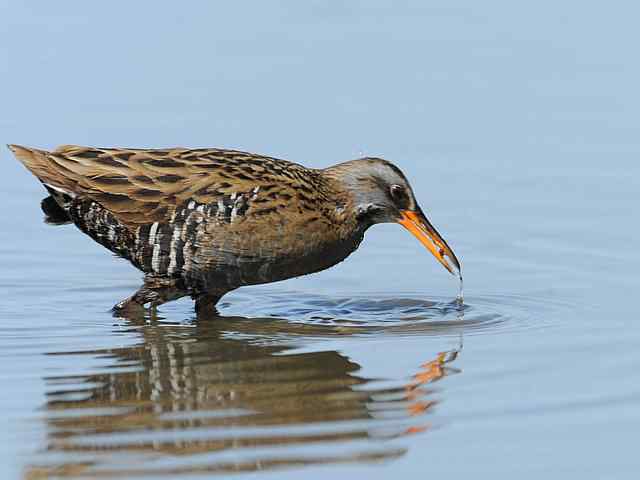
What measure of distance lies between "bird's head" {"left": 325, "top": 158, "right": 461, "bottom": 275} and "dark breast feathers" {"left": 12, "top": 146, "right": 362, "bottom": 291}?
0.11m

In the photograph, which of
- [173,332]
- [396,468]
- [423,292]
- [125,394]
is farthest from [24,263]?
[396,468]

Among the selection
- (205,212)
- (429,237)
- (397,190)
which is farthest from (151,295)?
(429,237)

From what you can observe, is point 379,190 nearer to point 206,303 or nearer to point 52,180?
point 206,303

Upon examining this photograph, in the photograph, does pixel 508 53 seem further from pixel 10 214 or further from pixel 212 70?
pixel 10 214

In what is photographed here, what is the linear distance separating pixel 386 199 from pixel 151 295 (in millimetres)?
1590

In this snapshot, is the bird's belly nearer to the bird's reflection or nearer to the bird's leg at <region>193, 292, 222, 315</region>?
the bird's leg at <region>193, 292, 222, 315</region>

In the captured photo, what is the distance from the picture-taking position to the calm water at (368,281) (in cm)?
723

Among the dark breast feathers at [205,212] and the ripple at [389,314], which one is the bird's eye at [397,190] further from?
the ripple at [389,314]

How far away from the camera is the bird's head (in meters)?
10.3

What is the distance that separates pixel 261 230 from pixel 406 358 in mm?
1491

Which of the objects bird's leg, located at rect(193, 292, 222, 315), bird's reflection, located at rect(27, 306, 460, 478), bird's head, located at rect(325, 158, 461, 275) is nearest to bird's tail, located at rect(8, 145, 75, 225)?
bird's leg, located at rect(193, 292, 222, 315)

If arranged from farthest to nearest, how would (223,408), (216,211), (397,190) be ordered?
1. (397,190)
2. (216,211)
3. (223,408)

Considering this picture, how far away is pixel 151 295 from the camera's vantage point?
10297 mm

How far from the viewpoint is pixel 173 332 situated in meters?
9.95
